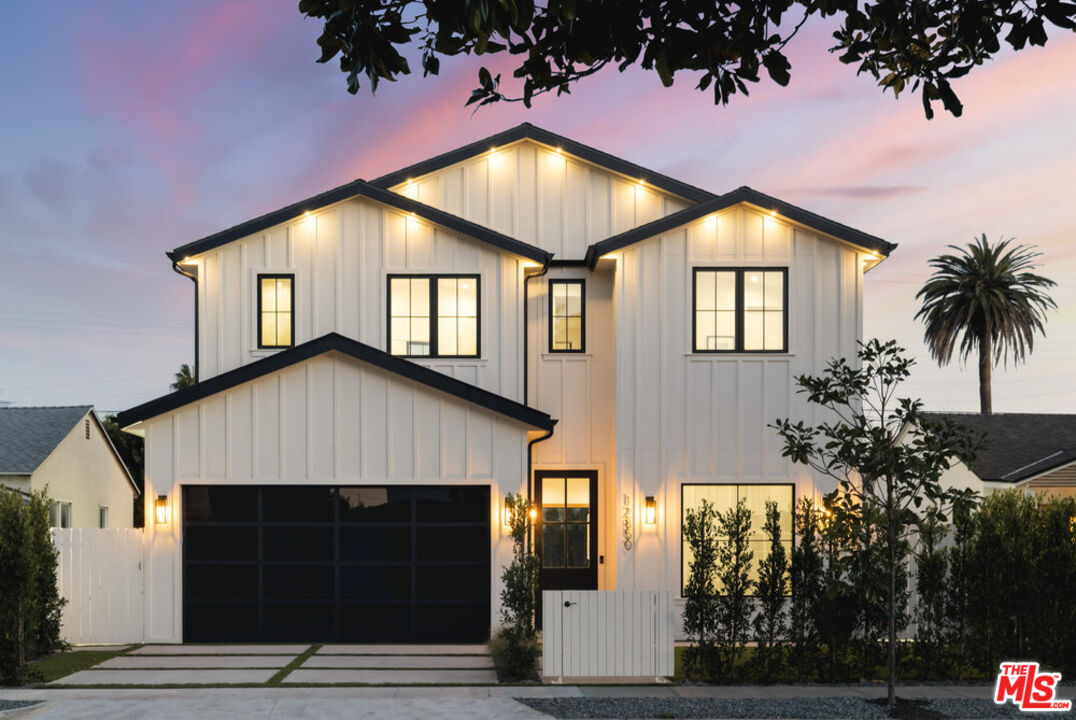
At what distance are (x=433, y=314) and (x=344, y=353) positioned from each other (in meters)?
2.19

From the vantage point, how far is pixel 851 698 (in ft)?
39.1

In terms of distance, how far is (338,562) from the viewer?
52.3 ft

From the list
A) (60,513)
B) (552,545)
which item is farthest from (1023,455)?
(60,513)

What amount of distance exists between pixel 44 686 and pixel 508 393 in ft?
26.0

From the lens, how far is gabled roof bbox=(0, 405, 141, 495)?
23766mm

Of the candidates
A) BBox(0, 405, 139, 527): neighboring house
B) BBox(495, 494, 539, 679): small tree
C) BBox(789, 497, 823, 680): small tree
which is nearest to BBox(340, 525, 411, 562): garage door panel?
BBox(495, 494, 539, 679): small tree

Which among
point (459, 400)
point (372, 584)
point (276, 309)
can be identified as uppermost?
point (276, 309)

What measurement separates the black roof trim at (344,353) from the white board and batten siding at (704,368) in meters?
2.01

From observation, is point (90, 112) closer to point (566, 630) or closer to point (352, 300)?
point (352, 300)

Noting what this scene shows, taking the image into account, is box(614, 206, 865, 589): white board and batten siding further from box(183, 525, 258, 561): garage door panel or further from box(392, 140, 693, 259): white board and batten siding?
box(183, 525, 258, 561): garage door panel

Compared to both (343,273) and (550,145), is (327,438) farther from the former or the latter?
(550,145)

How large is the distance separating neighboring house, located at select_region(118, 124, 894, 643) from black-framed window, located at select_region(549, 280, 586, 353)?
0.04 m

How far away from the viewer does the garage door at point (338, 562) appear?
1584cm

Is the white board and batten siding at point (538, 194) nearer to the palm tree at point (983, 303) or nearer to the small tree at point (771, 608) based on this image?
the small tree at point (771, 608)
